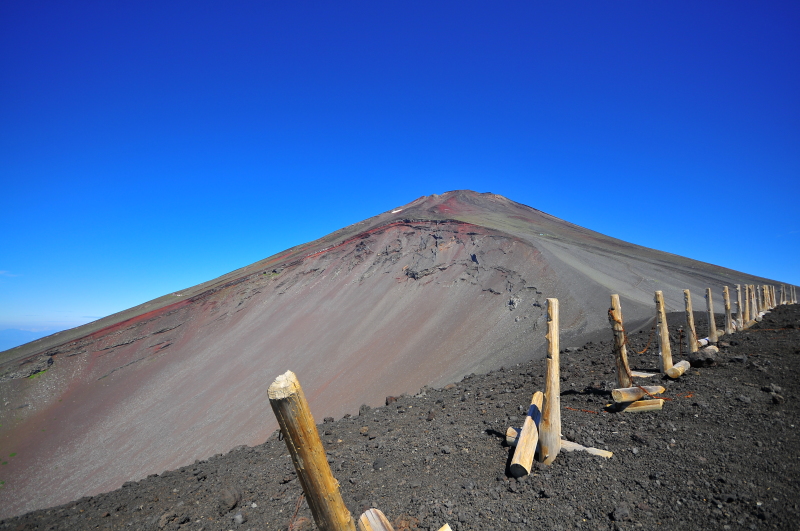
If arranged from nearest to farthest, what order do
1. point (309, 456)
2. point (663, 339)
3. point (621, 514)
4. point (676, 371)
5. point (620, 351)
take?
point (309, 456), point (621, 514), point (620, 351), point (676, 371), point (663, 339)

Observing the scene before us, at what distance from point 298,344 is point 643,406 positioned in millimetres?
16529

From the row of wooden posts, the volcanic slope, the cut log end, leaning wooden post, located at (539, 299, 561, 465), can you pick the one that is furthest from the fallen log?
the volcanic slope

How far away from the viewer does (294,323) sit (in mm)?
21000

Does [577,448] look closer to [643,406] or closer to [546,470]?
[546,470]

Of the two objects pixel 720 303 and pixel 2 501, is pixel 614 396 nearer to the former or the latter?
pixel 720 303

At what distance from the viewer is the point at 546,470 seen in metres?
3.95

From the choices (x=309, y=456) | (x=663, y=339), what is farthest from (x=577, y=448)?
(x=309, y=456)

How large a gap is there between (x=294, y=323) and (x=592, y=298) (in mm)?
14782

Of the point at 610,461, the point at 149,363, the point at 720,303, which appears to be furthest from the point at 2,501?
the point at 720,303

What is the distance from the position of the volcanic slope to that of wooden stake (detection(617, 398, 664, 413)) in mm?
7051

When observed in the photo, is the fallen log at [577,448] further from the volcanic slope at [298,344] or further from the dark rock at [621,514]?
the volcanic slope at [298,344]

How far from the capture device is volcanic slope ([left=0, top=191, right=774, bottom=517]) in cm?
1377

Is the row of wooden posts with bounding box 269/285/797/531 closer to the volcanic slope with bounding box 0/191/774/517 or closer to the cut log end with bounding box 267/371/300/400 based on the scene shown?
the cut log end with bounding box 267/371/300/400

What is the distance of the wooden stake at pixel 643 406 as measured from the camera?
4.86m
